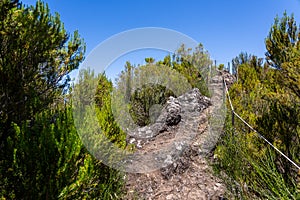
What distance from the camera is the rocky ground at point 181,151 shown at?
4090 mm

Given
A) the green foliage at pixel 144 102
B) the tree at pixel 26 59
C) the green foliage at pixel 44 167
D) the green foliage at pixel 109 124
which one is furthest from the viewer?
the green foliage at pixel 144 102

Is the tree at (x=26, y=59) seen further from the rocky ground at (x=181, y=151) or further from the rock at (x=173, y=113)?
the rock at (x=173, y=113)

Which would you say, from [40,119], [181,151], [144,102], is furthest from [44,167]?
[144,102]

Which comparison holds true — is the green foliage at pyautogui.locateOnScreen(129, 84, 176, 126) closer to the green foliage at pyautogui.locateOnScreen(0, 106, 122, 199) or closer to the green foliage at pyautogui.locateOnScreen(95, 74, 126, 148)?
the green foliage at pyautogui.locateOnScreen(95, 74, 126, 148)

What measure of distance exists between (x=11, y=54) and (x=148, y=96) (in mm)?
4760

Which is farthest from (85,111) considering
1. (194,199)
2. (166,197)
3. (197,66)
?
(197,66)

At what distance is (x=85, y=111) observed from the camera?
135 inches

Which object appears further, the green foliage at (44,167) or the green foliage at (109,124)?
the green foliage at (109,124)

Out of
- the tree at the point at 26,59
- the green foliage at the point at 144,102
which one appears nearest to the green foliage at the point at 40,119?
the tree at the point at 26,59

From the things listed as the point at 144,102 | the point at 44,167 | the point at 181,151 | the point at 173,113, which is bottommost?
the point at 44,167

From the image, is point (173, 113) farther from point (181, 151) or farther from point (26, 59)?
point (26, 59)

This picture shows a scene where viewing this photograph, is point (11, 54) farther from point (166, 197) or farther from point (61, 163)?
point (166, 197)

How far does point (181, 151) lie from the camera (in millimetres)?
5254

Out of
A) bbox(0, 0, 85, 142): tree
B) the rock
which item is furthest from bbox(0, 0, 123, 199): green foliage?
the rock
